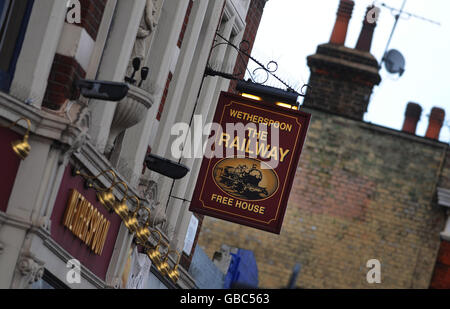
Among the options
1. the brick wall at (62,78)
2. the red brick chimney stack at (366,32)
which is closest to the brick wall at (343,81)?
the red brick chimney stack at (366,32)

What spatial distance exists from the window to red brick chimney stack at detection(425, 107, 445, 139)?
26476 millimetres

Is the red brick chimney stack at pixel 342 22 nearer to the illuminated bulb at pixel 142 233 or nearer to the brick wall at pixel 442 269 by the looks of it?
the brick wall at pixel 442 269

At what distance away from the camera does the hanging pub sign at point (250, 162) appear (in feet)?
53.8

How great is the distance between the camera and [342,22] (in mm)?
34938

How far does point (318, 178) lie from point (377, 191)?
59.6 inches

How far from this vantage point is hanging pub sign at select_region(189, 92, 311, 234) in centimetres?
1639

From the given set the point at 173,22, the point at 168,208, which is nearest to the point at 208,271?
the point at 168,208

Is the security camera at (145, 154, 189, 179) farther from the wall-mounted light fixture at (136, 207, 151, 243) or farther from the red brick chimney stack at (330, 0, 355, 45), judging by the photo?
the red brick chimney stack at (330, 0, 355, 45)

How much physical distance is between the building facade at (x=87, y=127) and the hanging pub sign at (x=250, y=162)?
772mm

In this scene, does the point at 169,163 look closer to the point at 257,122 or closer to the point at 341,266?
the point at 257,122

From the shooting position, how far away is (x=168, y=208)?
19359 mm

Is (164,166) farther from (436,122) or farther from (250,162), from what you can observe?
(436,122)

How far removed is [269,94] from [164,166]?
1.87 m

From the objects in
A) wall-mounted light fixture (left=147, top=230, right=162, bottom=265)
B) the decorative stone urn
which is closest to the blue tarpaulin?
wall-mounted light fixture (left=147, top=230, right=162, bottom=265)
